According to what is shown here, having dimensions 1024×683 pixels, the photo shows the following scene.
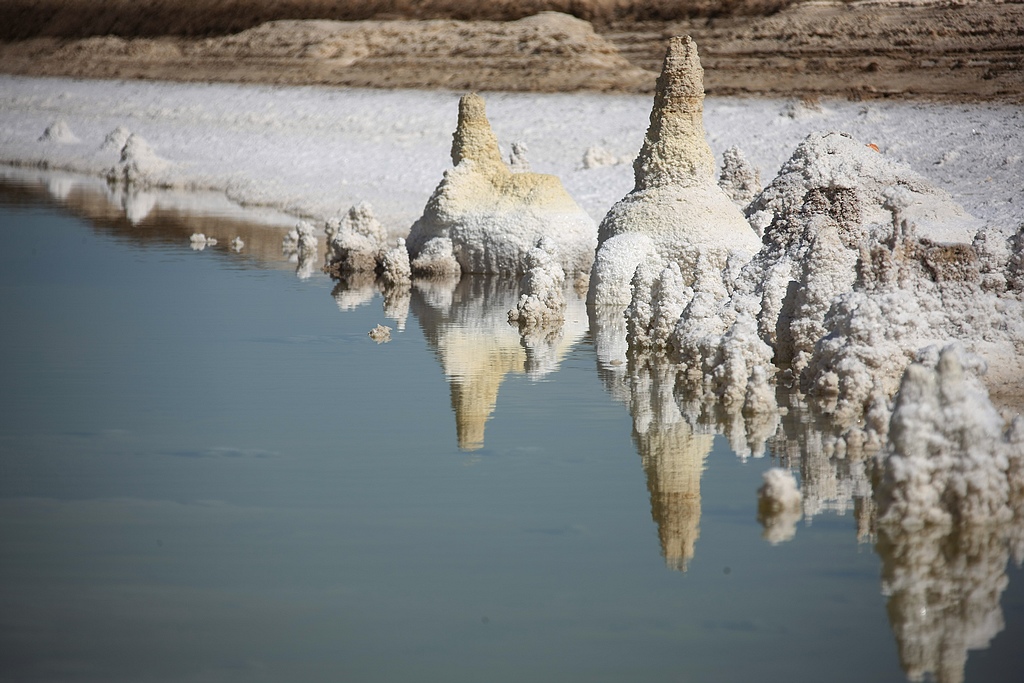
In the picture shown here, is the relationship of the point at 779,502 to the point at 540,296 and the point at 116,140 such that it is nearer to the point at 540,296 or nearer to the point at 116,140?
the point at 540,296

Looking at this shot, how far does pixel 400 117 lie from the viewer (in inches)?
1045

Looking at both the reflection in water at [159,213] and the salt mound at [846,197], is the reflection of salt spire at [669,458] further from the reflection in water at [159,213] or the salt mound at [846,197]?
the reflection in water at [159,213]

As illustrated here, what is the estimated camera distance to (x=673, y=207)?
10.8m

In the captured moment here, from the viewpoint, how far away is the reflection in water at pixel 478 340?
7932 millimetres

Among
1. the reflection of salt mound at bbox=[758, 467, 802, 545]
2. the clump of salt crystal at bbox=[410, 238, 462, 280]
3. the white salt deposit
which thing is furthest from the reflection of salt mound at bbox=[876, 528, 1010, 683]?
the clump of salt crystal at bbox=[410, 238, 462, 280]

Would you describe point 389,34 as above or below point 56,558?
above

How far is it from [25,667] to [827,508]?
319 cm

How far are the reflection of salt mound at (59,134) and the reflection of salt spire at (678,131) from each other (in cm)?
1882

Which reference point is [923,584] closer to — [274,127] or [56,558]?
[56,558]

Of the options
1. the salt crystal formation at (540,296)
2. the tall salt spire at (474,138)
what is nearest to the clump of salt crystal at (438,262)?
the tall salt spire at (474,138)

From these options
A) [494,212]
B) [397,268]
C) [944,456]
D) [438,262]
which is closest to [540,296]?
[494,212]

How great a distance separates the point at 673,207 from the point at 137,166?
Answer: 13.5 metres

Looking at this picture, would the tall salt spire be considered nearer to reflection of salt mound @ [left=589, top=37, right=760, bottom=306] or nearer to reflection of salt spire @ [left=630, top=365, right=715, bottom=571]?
reflection of salt mound @ [left=589, top=37, right=760, bottom=306]

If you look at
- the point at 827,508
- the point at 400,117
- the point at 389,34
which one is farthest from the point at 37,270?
the point at 389,34
